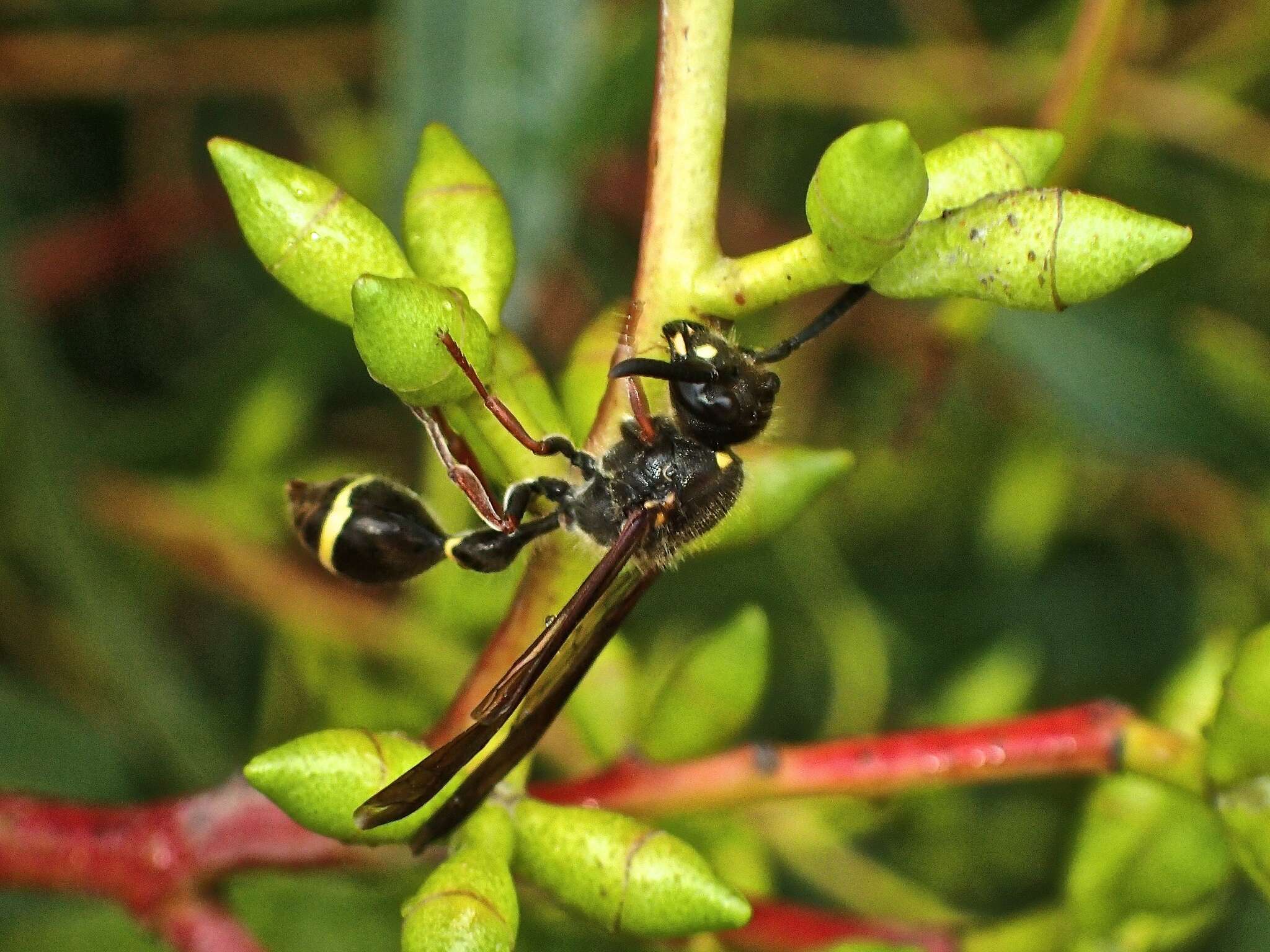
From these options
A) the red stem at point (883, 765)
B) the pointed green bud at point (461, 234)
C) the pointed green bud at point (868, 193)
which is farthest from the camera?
the red stem at point (883, 765)

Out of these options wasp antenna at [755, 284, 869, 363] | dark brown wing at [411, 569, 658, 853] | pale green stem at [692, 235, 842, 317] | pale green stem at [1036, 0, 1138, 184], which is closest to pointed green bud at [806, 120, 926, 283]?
pale green stem at [692, 235, 842, 317]

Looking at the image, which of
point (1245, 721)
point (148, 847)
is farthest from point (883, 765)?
point (148, 847)

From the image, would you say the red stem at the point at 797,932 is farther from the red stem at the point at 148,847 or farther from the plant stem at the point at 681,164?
the plant stem at the point at 681,164

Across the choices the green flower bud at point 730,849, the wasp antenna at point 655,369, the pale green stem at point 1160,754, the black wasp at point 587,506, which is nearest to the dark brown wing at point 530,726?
the black wasp at point 587,506

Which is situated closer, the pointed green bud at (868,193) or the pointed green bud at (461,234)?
the pointed green bud at (868,193)

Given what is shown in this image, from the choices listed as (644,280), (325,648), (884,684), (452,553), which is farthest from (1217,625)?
(644,280)

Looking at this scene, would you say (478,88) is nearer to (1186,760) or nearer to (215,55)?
(215,55)

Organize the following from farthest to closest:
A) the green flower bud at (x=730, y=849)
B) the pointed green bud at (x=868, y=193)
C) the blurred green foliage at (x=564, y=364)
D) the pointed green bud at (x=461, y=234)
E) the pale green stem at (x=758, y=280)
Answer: the blurred green foliage at (x=564, y=364) → the green flower bud at (x=730, y=849) → the pointed green bud at (x=461, y=234) → the pale green stem at (x=758, y=280) → the pointed green bud at (x=868, y=193)
